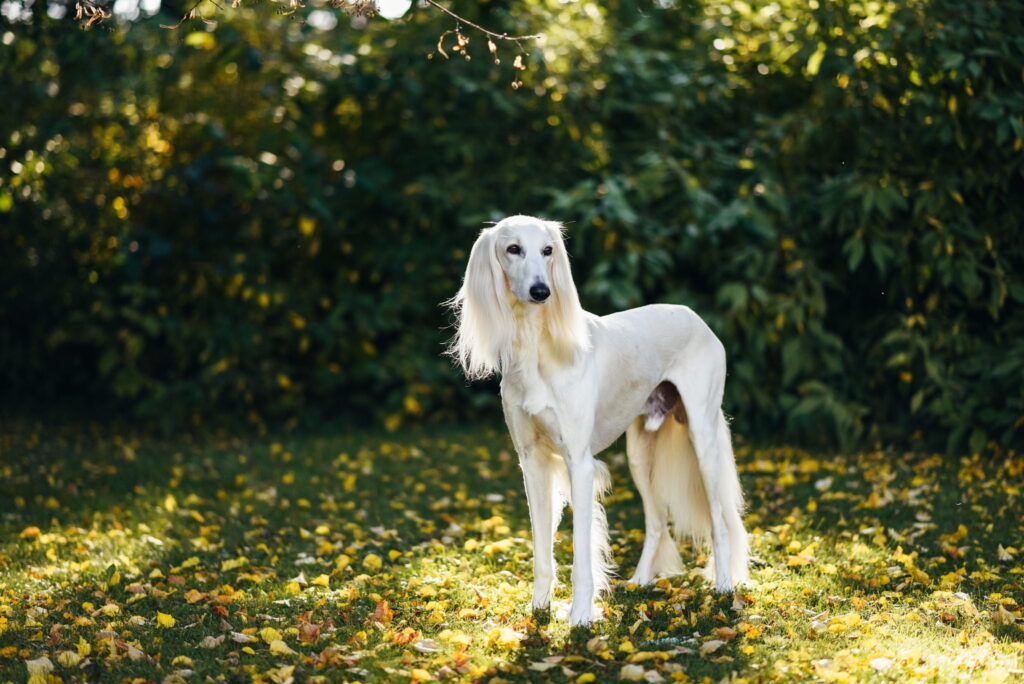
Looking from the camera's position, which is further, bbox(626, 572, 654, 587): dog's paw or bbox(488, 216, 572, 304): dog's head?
bbox(626, 572, 654, 587): dog's paw

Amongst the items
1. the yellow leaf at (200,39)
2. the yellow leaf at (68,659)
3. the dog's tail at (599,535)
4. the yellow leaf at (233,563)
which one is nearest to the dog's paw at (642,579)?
the dog's tail at (599,535)

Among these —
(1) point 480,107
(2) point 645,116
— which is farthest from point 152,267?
(2) point 645,116

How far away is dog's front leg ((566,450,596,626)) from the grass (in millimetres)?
96

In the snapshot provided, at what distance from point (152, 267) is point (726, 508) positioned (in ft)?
18.7

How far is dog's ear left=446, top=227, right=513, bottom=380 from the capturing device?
3809mm

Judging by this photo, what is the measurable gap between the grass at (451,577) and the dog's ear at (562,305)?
1078 mm

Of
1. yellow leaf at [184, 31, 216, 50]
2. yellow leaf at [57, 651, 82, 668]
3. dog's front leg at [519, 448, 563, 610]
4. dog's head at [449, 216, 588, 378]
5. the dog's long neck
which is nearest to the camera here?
yellow leaf at [57, 651, 82, 668]

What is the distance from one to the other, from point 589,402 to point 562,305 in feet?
1.31

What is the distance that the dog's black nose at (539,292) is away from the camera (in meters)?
3.65

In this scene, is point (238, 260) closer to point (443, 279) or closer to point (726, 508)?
point (443, 279)

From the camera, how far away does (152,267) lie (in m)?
8.55

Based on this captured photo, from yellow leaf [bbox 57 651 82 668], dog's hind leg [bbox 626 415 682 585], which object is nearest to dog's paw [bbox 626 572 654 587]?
dog's hind leg [bbox 626 415 682 585]

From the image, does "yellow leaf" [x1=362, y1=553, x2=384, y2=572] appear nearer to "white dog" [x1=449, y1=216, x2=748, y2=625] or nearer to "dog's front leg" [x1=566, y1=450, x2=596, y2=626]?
"white dog" [x1=449, y1=216, x2=748, y2=625]

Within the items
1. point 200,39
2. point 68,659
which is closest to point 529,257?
point 68,659
